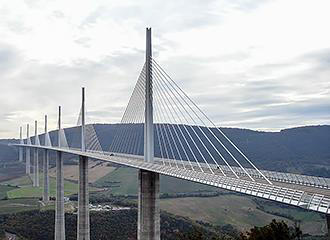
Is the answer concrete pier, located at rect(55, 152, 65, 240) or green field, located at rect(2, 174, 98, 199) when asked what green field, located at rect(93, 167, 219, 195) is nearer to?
green field, located at rect(2, 174, 98, 199)

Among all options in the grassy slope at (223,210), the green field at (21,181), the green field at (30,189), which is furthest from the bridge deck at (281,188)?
the green field at (21,181)

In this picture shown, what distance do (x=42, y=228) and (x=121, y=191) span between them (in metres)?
40.4

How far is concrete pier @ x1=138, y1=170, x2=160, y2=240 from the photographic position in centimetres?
2478

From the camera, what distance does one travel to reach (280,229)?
64.2ft

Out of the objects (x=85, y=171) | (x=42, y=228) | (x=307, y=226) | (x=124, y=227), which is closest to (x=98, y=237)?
(x=124, y=227)

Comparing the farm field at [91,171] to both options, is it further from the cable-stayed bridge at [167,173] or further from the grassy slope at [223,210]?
the cable-stayed bridge at [167,173]

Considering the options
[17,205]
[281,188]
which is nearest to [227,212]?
[17,205]

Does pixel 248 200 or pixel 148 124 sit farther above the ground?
pixel 148 124

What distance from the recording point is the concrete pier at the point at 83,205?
39594mm

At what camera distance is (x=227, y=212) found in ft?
249

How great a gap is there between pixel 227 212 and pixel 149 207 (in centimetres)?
5341

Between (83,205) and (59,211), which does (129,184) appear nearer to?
(59,211)

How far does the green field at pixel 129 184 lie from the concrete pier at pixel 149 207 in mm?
65703

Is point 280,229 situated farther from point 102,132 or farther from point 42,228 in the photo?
point 102,132
